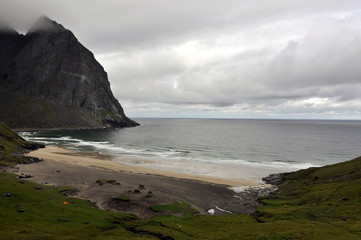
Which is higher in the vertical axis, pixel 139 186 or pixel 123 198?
pixel 123 198

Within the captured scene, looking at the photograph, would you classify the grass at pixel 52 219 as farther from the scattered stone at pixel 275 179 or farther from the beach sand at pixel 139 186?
the scattered stone at pixel 275 179

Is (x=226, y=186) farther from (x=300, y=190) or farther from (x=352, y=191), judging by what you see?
(x=352, y=191)

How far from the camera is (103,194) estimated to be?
171 feet

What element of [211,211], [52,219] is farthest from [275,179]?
[52,219]

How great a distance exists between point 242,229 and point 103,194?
3295cm

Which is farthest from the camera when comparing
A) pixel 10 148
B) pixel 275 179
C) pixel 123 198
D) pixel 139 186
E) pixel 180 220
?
pixel 10 148

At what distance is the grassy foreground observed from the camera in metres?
29.2

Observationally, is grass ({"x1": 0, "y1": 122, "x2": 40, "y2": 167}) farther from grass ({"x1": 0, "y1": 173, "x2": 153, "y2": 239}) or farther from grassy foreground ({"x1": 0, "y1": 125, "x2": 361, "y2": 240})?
grass ({"x1": 0, "y1": 173, "x2": 153, "y2": 239})

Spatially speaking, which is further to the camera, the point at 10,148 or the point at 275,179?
the point at 10,148

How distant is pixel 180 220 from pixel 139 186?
2303 centimetres

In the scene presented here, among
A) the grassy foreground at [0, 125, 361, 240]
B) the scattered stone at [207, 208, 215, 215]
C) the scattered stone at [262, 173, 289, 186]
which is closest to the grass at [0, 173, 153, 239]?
the grassy foreground at [0, 125, 361, 240]

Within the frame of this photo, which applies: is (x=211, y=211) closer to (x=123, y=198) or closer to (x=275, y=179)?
(x=123, y=198)

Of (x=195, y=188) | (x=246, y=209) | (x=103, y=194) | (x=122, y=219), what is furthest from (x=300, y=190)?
(x=103, y=194)

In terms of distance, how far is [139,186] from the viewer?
194 ft
